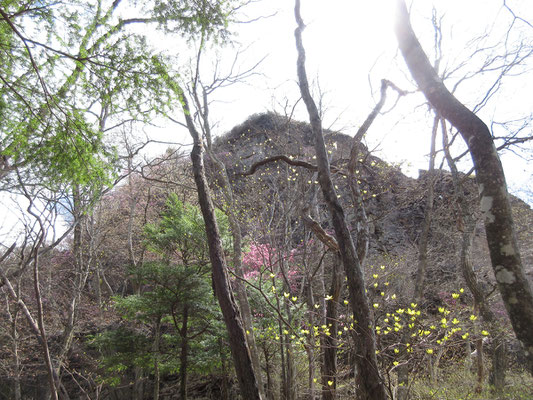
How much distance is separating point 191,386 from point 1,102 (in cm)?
1134

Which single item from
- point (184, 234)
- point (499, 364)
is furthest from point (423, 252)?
point (184, 234)

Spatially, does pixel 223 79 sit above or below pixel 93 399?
above

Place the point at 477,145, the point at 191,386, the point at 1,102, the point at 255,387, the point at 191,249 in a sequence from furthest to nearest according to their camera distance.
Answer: the point at 191,386, the point at 191,249, the point at 255,387, the point at 1,102, the point at 477,145

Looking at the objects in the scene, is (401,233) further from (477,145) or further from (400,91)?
(477,145)

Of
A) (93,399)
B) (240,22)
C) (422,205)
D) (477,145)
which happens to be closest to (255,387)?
(477,145)

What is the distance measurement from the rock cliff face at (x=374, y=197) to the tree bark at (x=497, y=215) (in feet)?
15.3

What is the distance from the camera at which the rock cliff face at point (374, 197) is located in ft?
32.6

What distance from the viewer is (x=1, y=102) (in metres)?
3.86

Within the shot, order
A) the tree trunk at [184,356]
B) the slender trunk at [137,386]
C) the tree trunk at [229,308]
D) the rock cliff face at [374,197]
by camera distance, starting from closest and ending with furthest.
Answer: the tree trunk at [229,308] < the tree trunk at [184,356] < the rock cliff face at [374,197] < the slender trunk at [137,386]

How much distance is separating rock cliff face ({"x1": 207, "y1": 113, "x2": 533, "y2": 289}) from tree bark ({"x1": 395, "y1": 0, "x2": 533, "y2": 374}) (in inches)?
183

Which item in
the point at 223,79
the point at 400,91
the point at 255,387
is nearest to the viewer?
the point at 255,387

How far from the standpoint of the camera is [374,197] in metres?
14.4

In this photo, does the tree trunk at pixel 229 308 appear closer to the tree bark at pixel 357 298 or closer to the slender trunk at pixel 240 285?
the slender trunk at pixel 240 285

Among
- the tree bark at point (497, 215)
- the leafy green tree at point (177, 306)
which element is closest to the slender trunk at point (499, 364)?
the tree bark at point (497, 215)
